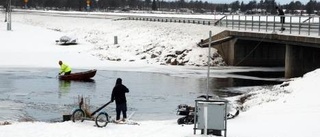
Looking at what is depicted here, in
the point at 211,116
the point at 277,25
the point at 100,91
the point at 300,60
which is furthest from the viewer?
the point at 277,25

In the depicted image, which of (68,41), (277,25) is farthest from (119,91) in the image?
(68,41)

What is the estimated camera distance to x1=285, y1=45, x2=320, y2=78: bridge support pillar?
1636 inches

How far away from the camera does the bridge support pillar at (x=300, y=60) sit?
41562 mm

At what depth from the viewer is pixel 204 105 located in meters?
15.3

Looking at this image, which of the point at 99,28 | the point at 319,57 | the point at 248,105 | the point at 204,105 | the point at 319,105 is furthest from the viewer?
the point at 99,28

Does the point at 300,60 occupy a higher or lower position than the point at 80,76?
higher

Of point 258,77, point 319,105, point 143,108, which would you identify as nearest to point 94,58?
point 258,77

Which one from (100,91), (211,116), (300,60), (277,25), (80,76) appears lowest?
(100,91)

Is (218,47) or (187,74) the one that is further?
(218,47)

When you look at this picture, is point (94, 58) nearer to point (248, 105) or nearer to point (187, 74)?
point (187, 74)

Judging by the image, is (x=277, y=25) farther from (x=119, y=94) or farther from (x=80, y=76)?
(x=119, y=94)

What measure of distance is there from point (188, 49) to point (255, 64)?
6160mm

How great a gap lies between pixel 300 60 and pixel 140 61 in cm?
1670

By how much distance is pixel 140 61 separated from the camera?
176ft
